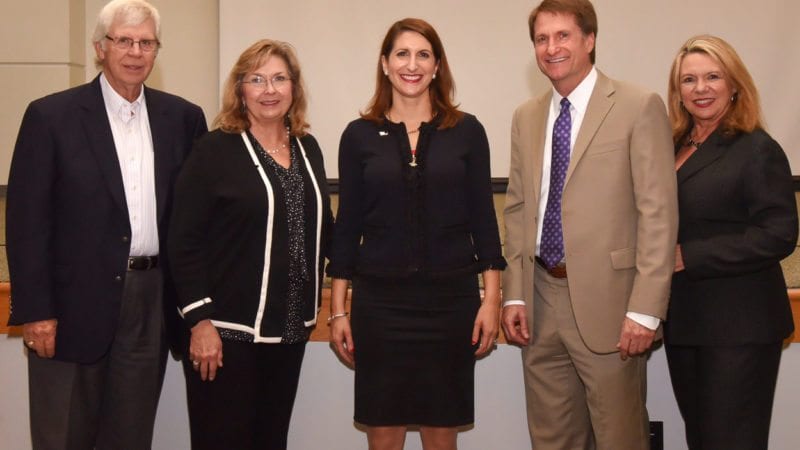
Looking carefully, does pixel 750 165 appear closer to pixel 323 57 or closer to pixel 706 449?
pixel 706 449

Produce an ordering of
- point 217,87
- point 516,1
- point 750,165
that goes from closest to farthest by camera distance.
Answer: point 750,165 → point 516,1 → point 217,87

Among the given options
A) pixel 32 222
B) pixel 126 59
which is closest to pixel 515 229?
pixel 126 59

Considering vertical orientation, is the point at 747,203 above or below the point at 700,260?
above

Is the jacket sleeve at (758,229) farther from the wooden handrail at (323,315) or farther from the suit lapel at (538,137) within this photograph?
the wooden handrail at (323,315)

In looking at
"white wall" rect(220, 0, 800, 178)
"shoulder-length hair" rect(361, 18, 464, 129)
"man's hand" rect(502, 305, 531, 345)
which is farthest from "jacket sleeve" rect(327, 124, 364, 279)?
"white wall" rect(220, 0, 800, 178)

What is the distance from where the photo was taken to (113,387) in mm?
2369

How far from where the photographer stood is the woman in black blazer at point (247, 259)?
223cm

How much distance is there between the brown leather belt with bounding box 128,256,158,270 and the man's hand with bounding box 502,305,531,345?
1.04m

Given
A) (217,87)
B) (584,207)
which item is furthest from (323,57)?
(584,207)

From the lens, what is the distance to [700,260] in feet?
7.36

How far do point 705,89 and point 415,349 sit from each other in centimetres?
110

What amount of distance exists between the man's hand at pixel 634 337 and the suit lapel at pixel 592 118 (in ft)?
1.38

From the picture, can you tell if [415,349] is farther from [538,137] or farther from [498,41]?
[498,41]

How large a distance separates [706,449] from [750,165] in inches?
31.5
